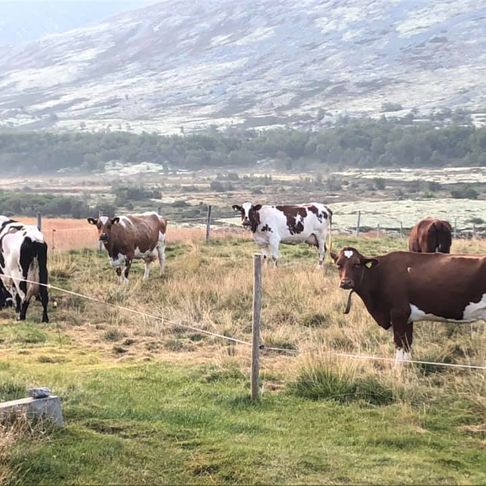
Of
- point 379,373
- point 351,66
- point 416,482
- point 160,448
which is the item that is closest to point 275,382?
point 379,373

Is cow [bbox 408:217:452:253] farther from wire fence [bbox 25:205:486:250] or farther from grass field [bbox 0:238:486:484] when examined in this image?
wire fence [bbox 25:205:486:250]

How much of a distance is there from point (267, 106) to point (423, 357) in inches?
6466

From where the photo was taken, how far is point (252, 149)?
11744 centimetres

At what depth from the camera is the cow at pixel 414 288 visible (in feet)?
32.4

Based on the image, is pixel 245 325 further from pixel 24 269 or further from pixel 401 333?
pixel 24 269

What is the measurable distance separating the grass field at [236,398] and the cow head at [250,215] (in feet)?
18.9

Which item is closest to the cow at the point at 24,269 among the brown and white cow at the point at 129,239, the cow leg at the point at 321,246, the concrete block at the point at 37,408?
the brown and white cow at the point at 129,239

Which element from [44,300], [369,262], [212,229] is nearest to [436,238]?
[369,262]

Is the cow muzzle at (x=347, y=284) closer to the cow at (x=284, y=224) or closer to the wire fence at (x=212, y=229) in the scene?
the cow at (x=284, y=224)

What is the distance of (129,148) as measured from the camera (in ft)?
382

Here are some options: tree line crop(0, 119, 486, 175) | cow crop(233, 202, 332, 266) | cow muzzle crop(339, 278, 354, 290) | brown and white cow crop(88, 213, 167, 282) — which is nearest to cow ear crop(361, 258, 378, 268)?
cow muzzle crop(339, 278, 354, 290)

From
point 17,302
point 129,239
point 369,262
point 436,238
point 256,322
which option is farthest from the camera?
point 129,239

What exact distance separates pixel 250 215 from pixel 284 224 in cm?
93

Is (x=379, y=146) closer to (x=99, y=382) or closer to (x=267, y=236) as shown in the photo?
(x=267, y=236)
